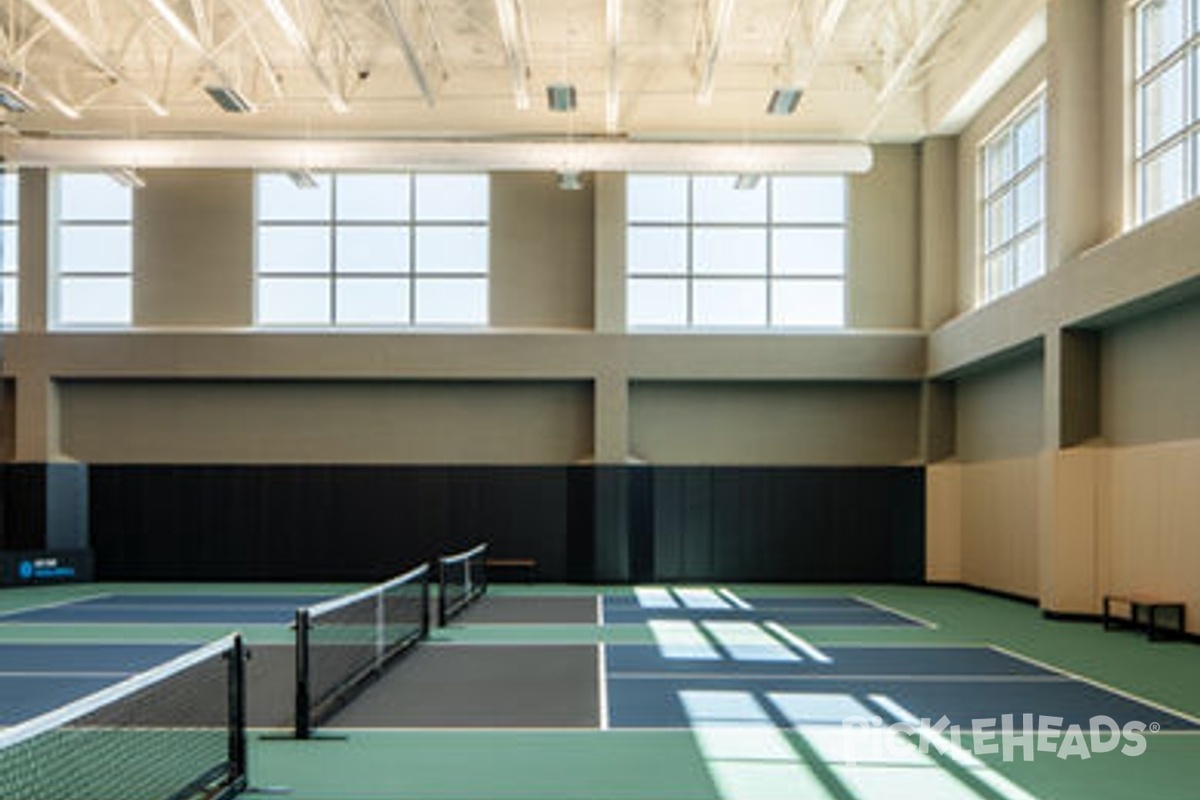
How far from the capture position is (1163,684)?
39.7 feet

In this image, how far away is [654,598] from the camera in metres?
21.4

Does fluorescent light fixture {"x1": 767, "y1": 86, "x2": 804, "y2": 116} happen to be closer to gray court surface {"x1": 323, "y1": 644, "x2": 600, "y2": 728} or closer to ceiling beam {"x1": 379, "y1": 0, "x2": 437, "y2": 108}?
ceiling beam {"x1": 379, "y1": 0, "x2": 437, "y2": 108}

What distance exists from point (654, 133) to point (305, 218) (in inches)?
302

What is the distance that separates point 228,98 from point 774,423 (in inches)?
509

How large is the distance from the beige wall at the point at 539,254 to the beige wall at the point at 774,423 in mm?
2415

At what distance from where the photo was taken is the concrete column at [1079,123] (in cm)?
1752

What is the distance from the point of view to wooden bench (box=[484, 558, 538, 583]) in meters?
24.4

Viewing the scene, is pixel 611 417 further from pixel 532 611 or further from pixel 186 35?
pixel 186 35

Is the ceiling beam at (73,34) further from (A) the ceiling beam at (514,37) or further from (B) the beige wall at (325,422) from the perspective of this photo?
(B) the beige wall at (325,422)

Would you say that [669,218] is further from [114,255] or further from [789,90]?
[114,255]

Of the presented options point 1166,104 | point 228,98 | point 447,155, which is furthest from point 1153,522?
point 228,98

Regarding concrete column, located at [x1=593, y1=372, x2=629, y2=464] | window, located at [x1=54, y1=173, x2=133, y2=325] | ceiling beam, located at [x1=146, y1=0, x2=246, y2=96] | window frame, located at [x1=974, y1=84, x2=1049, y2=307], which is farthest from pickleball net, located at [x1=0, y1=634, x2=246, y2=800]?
window, located at [x1=54, y1=173, x2=133, y2=325]

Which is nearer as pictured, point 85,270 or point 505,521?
point 505,521

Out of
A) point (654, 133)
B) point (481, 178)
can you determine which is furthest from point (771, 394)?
point (481, 178)
